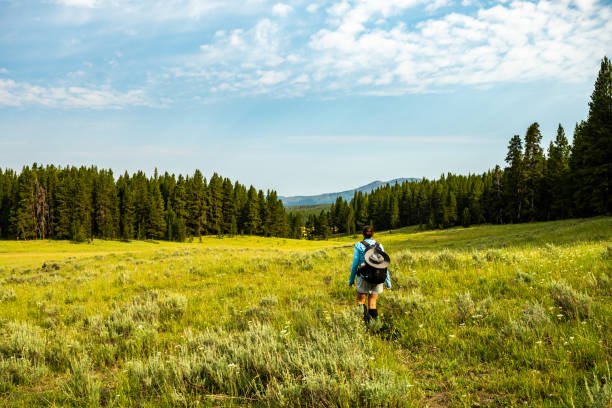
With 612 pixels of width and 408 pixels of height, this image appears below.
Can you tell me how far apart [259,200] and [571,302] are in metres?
90.2

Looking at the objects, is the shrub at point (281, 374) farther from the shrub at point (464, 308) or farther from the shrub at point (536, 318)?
the shrub at point (536, 318)

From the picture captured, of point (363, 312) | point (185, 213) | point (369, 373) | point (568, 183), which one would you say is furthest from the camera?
point (185, 213)

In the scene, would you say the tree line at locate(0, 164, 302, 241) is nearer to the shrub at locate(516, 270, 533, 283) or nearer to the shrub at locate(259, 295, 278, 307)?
the shrub at locate(259, 295, 278, 307)

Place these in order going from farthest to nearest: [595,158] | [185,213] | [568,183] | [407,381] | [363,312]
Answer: [185,213]
[568,183]
[595,158]
[363,312]
[407,381]

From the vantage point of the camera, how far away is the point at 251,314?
743 centimetres

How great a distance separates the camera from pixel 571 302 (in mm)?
5570

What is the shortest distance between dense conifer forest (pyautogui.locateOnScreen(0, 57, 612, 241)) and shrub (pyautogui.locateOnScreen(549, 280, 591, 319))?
150 ft

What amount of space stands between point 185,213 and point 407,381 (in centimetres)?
8483

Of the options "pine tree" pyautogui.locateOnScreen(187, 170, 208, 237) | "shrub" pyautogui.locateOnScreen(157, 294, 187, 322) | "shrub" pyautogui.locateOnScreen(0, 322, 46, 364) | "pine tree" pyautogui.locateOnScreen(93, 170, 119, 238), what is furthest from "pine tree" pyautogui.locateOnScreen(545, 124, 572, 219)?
"pine tree" pyautogui.locateOnScreen(93, 170, 119, 238)

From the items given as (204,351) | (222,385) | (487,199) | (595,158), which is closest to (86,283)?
(204,351)

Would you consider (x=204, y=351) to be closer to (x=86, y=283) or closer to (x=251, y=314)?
(x=251, y=314)

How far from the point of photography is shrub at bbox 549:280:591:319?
5.30m

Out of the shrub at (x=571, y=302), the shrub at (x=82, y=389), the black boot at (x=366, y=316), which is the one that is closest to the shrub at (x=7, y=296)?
the shrub at (x=82, y=389)

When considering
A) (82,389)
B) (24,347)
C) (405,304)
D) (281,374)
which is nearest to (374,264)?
(405,304)
